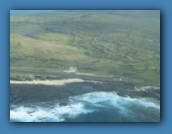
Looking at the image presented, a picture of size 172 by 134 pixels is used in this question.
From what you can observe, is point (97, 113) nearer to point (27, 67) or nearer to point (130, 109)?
point (130, 109)

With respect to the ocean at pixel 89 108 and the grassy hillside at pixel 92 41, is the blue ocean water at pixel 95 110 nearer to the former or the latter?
the ocean at pixel 89 108

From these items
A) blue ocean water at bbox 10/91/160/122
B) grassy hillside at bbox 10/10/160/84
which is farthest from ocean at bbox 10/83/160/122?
grassy hillside at bbox 10/10/160/84

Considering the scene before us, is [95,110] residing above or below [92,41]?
below

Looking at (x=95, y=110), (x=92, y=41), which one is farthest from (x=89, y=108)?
(x=92, y=41)

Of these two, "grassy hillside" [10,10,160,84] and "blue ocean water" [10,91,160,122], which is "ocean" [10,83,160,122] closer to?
"blue ocean water" [10,91,160,122]

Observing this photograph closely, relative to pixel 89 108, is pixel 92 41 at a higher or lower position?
higher

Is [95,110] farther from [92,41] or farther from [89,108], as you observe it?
[92,41]
